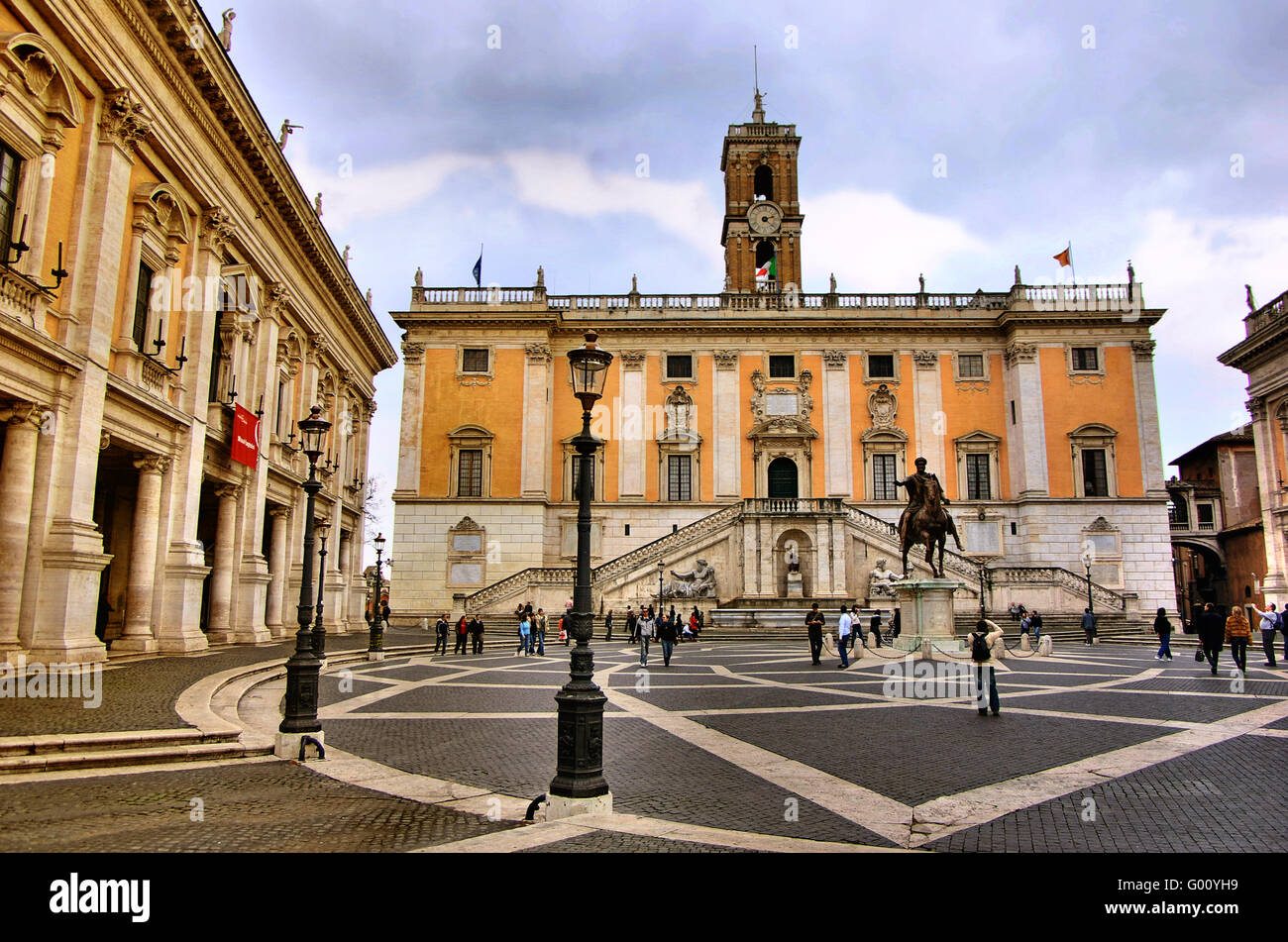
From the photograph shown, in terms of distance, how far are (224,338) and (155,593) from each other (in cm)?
839

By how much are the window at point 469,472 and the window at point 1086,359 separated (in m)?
32.0

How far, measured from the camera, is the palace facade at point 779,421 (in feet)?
139

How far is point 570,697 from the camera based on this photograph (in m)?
7.12

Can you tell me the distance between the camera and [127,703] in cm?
1163

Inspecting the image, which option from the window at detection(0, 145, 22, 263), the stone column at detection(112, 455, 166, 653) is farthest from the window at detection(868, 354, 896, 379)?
the window at detection(0, 145, 22, 263)

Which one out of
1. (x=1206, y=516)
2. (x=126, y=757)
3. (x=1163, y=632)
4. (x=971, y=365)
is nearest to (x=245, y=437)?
(x=126, y=757)

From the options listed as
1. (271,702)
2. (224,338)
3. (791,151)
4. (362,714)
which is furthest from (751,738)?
(791,151)

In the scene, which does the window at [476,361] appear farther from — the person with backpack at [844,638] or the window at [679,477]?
the person with backpack at [844,638]

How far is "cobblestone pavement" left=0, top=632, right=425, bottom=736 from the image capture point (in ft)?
32.4

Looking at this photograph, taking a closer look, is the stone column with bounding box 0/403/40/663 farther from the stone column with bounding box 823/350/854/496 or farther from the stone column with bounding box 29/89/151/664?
the stone column with bounding box 823/350/854/496

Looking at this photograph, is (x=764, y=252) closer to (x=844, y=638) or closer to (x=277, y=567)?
(x=277, y=567)

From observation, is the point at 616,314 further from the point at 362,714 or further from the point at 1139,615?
the point at 362,714

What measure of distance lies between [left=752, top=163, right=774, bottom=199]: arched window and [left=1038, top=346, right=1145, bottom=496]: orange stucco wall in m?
21.2

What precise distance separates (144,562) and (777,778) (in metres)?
16.6
